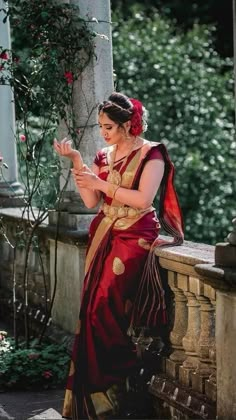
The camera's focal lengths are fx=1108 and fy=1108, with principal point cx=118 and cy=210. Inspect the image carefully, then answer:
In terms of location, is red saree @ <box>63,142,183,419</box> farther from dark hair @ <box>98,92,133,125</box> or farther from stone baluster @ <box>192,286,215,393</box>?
stone baluster @ <box>192,286,215,393</box>

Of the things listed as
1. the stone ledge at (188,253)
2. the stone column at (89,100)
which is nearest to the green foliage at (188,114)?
the stone column at (89,100)

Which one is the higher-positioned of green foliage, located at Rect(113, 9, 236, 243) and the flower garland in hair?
the flower garland in hair

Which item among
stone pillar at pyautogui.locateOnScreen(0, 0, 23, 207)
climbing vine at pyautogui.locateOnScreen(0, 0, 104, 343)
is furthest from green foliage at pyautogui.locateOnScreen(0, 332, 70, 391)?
stone pillar at pyautogui.locateOnScreen(0, 0, 23, 207)

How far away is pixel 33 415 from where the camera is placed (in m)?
6.02

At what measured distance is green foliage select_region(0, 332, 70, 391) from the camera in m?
6.72

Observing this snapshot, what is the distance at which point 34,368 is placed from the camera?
678cm

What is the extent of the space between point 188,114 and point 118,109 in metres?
8.01

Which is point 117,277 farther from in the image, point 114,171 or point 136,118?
point 136,118

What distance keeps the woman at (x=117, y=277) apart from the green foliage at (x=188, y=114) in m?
7.39

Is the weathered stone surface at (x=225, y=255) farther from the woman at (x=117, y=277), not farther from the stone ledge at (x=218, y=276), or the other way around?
the woman at (x=117, y=277)

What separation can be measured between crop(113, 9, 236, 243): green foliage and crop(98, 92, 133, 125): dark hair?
7.49m

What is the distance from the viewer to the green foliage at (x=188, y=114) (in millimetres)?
13102

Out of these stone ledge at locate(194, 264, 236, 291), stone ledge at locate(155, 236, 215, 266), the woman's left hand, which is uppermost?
the woman's left hand

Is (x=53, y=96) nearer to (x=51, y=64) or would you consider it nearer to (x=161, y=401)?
(x=51, y=64)
